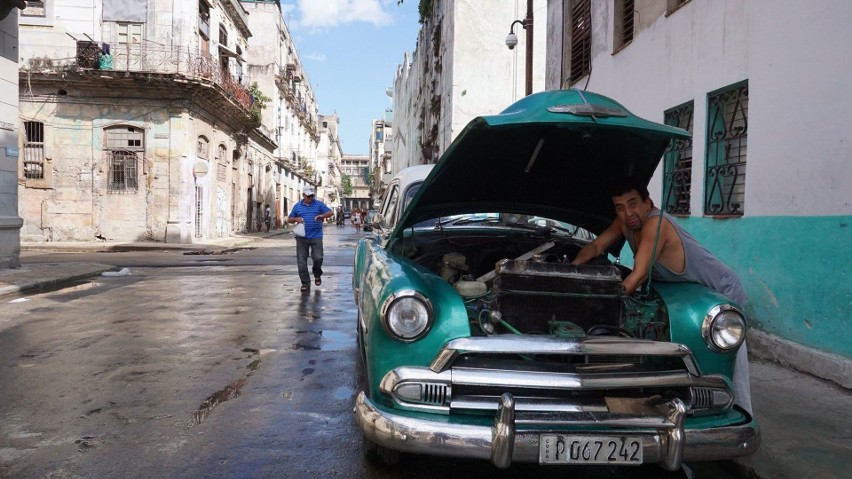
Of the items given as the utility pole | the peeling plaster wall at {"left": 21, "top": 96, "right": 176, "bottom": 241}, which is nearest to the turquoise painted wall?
the utility pole

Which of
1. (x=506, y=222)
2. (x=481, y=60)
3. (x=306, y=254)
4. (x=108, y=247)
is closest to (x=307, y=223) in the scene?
(x=306, y=254)

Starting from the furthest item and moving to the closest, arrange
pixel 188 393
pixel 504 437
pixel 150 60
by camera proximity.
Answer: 1. pixel 150 60
2. pixel 188 393
3. pixel 504 437

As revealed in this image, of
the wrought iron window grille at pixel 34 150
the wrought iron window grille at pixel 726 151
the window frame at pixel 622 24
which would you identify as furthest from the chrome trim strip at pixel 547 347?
the wrought iron window grille at pixel 34 150

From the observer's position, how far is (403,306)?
255 cm

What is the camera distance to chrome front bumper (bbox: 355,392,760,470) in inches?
86.7

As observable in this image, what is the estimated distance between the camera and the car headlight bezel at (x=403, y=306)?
2498 millimetres

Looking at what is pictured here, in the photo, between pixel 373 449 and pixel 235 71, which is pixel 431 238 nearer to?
pixel 373 449

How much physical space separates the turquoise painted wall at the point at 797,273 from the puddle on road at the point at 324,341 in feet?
12.2

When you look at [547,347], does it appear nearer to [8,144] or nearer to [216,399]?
[216,399]

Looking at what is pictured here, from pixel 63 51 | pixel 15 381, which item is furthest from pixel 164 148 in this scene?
pixel 15 381

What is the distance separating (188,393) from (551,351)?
2614mm

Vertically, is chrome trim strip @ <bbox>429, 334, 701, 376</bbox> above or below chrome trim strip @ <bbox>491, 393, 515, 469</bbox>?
above

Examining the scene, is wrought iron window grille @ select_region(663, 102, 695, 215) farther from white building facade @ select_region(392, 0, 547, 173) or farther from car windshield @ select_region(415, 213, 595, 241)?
white building facade @ select_region(392, 0, 547, 173)

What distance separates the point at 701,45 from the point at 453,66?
1739 cm
